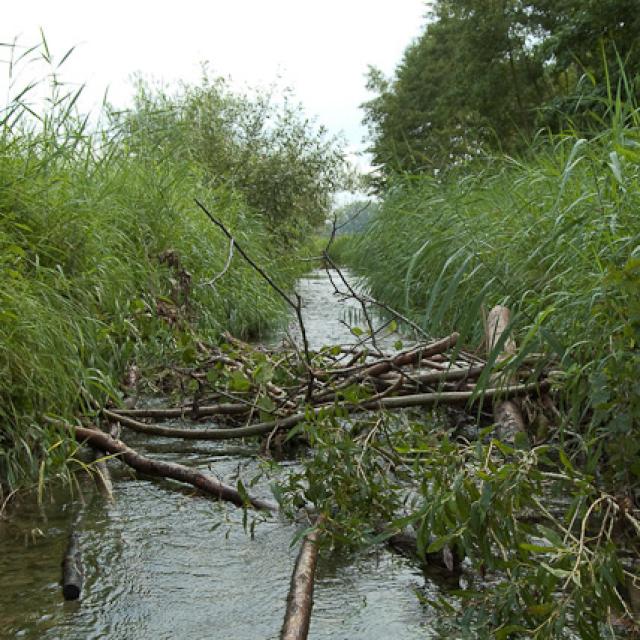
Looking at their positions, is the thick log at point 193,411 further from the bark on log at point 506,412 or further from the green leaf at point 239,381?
the bark on log at point 506,412

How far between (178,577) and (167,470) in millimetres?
1033

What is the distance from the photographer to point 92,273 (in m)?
5.29

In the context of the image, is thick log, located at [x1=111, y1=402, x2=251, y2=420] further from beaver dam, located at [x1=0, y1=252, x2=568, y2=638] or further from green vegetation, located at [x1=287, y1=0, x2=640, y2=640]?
green vegetation, located at [x1=287, y1=0, x2=640, y2=640]

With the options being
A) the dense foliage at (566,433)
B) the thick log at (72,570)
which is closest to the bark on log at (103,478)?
the thick log at (72,570)

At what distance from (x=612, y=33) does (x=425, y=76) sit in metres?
21.0

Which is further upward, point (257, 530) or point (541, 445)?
point (541, 445)

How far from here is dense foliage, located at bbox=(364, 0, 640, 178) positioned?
18.4 meters

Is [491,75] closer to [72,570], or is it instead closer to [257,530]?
[257,530]

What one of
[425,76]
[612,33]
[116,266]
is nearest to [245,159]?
[612,33]

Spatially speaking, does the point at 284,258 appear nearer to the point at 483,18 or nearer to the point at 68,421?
the point at 68,421

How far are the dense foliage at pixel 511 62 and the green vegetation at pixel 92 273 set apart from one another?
993cm

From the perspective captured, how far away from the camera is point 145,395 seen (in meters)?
5.84

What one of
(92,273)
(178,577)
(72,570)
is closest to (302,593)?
(178,577)

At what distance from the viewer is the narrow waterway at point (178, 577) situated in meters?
2.78
